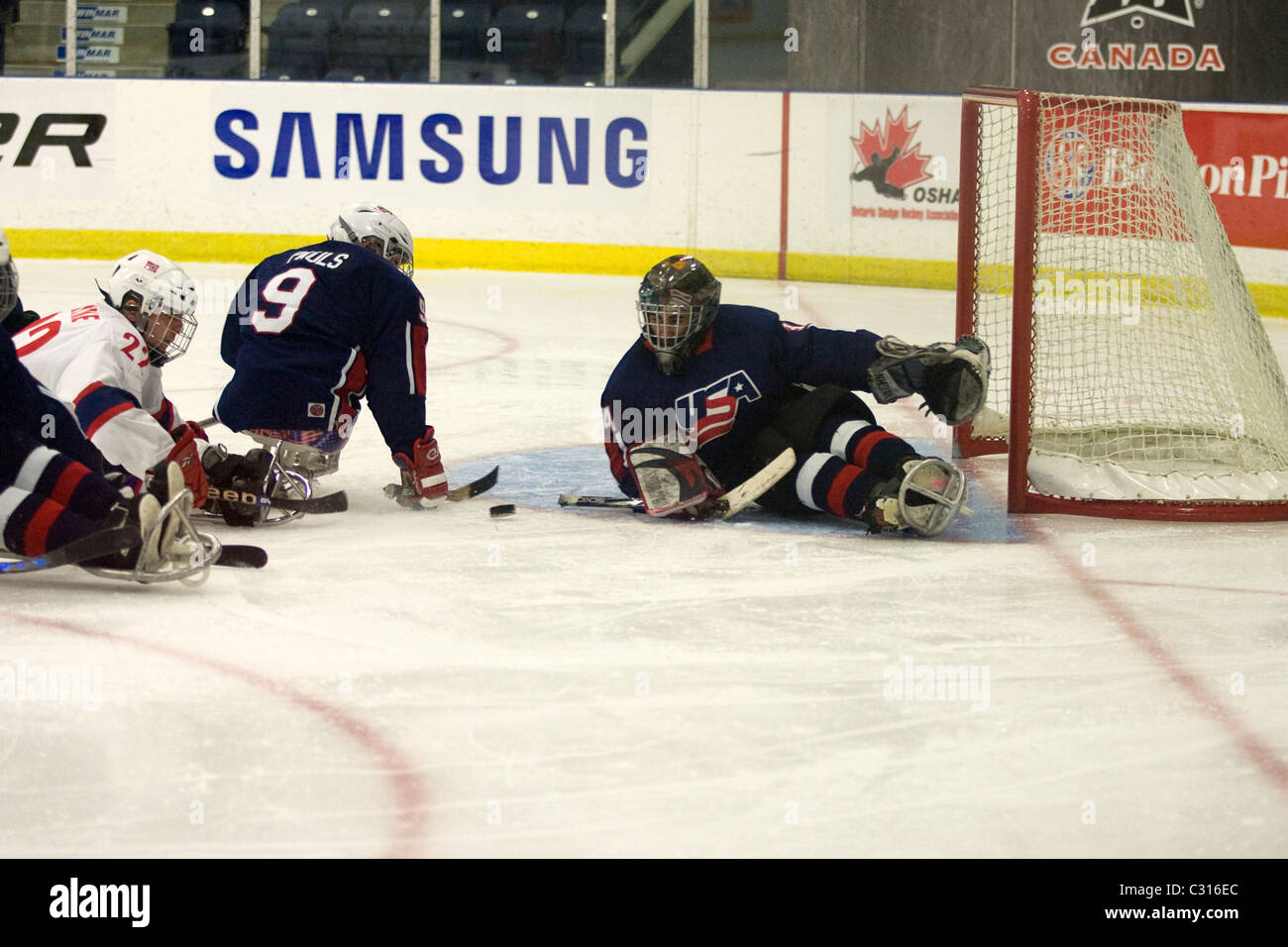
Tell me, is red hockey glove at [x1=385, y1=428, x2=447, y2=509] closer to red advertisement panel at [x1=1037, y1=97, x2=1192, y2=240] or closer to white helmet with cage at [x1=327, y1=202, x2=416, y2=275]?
white helmet with cage at [x1=327, y1=202, x2=416, y2=275]

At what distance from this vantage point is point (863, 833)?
6.97 ft

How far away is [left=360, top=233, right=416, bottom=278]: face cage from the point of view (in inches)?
170

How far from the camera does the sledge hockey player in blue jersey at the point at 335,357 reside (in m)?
4.09

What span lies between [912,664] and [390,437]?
1774 millimetres

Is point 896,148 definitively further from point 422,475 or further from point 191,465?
point 191,465

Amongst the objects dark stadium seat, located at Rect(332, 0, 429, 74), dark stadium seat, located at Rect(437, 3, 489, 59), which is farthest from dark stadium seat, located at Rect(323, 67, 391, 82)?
dark stadium seat, located at Rect(437, 3, 489, 59)

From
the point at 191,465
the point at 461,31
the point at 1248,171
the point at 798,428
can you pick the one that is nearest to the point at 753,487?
the point at 798,428

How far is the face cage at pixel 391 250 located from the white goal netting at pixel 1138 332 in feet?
5.36

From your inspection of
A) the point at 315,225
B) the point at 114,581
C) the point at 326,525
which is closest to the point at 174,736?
the point at 114,581

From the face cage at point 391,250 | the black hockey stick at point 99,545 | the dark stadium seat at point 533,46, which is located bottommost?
the black hockey stick at point 99,545

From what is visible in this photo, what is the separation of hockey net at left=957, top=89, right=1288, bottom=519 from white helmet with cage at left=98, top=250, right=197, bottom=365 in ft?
6.86

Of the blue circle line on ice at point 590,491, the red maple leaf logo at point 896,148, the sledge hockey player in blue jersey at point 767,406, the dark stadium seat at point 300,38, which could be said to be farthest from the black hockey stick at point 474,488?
the dark stadium seat at point 300,38

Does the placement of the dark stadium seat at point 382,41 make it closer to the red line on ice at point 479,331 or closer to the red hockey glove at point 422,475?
the red line on ice at point 479,331

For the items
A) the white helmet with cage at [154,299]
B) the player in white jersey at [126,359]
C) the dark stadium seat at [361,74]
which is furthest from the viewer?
the dark stadium seat at [361,74]
